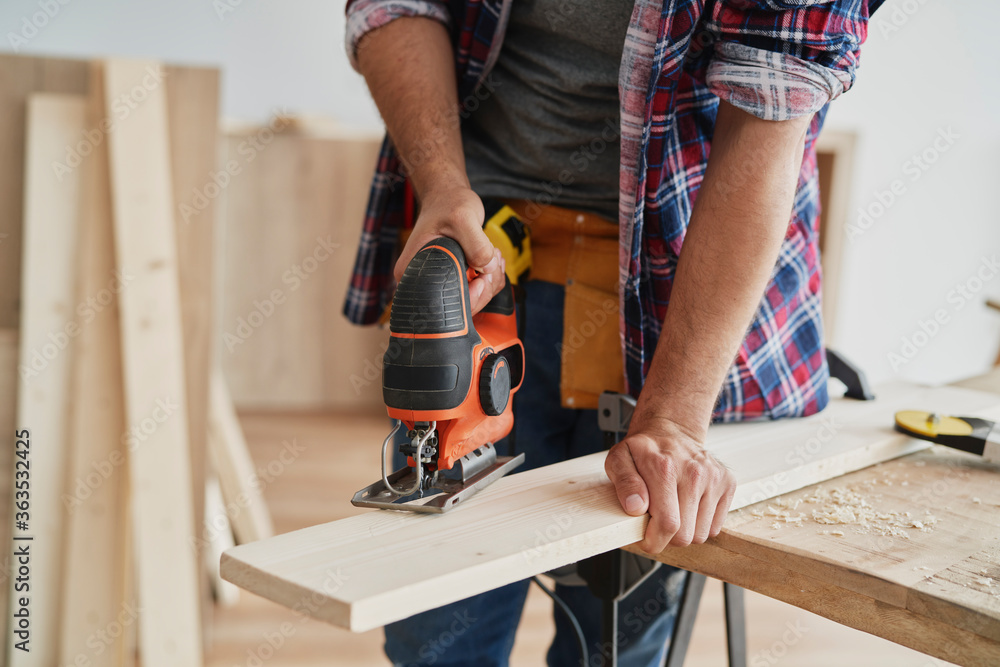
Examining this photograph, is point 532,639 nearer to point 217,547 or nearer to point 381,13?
point 217,547

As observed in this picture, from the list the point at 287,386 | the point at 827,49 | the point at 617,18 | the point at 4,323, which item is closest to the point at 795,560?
the point at 827,49

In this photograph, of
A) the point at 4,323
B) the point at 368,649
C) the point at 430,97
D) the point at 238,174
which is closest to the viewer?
the point at 430,97

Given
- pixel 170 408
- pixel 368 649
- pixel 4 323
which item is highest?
pixel 4 323

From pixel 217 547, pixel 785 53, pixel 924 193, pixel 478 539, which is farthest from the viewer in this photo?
pixel 924 193

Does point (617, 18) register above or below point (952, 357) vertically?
above

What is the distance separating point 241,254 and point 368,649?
2.19 meters

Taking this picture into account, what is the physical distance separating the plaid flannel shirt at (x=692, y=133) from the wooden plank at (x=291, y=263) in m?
2.43

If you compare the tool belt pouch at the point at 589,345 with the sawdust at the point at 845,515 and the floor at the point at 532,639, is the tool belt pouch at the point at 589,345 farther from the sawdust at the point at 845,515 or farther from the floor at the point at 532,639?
the floor at the point at 532,639

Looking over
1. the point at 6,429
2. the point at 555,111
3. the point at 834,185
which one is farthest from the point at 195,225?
the point at 834,185

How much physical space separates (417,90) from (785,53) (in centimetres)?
48

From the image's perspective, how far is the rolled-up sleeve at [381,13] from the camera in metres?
1.05

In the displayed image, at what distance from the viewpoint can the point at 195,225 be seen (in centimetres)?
165

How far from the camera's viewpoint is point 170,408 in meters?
1.53

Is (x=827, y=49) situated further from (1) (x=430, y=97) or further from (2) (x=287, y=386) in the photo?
(2) (x=287, y=386)
